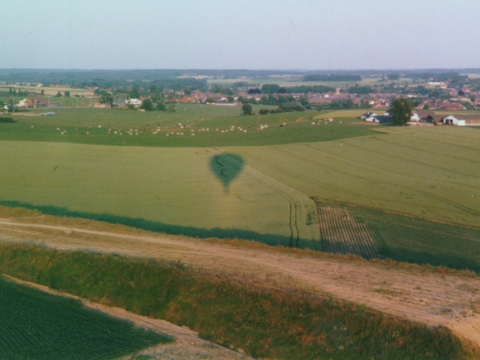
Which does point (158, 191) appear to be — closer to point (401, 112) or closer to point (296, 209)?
point (296, 209)

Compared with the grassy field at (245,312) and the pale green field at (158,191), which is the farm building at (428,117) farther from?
the grassy field at (245,312)

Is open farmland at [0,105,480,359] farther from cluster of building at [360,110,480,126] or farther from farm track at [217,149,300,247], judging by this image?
cluster of building at [360,110,480,126]

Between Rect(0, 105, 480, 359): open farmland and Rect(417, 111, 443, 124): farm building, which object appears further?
Rect(417, 111, 443, 124): farm building

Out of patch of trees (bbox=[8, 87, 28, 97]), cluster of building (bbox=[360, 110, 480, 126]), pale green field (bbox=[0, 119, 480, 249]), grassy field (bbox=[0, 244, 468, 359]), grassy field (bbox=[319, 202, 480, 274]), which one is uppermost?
patch of trees (bbox=[8, 87, 28, 97])

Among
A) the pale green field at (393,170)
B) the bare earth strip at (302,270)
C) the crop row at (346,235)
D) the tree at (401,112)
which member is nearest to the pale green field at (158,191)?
the crop row at (346,235)

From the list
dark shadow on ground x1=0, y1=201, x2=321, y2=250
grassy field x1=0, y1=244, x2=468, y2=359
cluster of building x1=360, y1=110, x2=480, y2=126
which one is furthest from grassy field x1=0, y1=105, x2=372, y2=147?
grassy field x1=0, y1=244, x2=468, y2=359

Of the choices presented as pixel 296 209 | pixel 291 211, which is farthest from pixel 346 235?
pixel 296 209

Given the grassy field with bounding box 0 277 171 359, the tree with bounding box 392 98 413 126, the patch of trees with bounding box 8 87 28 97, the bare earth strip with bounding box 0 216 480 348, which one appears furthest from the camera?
the patch of trees with bounding box 8 87 28 97
